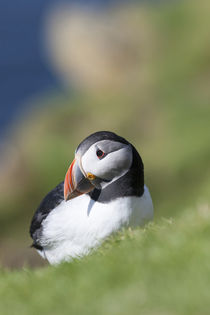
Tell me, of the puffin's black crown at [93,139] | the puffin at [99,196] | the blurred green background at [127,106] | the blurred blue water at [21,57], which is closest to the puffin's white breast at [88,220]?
the puffin at [99,196]

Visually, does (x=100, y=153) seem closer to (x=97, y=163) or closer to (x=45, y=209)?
(x=97, y=163)

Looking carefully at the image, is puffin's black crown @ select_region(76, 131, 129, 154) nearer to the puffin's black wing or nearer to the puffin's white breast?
the puffin's white breast

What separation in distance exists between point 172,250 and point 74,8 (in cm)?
2120

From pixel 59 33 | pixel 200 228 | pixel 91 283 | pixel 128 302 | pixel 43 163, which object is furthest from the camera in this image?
pixel 59 33

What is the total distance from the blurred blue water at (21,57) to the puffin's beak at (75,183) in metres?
32.4

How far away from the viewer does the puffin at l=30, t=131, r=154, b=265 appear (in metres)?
5.57

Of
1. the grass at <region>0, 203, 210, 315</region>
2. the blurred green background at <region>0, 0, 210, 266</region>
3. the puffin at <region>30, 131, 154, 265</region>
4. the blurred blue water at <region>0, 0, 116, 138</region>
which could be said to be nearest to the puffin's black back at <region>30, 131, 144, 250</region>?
the puffin at <region>30, 131, 154, 265</region>

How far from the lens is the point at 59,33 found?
24047 mm

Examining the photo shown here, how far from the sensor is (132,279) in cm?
415

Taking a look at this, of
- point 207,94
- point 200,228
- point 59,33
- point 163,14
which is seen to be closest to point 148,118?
point 207,94

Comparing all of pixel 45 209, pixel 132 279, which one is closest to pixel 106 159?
pixel 45 209

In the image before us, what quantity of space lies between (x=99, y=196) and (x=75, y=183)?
267mm

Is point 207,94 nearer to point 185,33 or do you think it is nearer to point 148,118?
point 148,118

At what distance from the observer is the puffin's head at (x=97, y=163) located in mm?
5555
